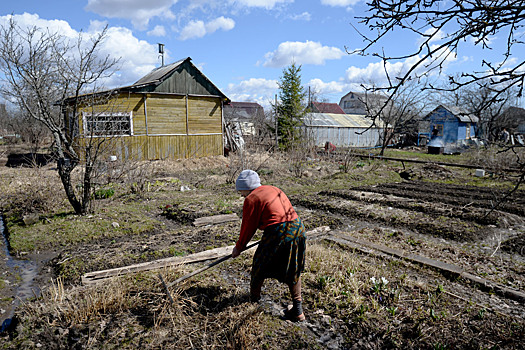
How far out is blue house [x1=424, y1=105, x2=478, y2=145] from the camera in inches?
1240

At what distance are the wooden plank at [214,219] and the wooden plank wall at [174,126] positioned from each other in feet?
28.1

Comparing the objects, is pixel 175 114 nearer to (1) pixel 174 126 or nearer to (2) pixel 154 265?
(1) pixel 174 126

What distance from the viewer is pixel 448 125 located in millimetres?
32125

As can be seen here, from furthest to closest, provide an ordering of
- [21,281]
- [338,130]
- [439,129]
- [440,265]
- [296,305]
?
1. [439,129]
2. [338,130]
3. [440,265]
4. [21,281]
5. [296,305]

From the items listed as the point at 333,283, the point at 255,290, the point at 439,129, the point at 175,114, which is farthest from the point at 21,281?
the point at 439,129

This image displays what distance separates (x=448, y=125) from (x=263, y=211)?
3392cm

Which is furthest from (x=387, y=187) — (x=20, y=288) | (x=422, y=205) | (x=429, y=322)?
(x=20, y=288)

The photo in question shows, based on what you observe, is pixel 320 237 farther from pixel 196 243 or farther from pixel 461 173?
pixel 461 173

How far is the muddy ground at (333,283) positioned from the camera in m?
3.32

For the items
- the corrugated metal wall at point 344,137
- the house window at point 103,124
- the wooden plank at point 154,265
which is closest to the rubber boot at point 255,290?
the wooden plank at point 154,265

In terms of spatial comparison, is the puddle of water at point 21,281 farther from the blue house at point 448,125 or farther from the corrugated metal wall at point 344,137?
the blue house at point 448,125

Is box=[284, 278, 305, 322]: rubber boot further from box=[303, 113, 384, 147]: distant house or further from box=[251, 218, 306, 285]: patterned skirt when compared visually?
box=[303, 113, 384, 147]: distant house

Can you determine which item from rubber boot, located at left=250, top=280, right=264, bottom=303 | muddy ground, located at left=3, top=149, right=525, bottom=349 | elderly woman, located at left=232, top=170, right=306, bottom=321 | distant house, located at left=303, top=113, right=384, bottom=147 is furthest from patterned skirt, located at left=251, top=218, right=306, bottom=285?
distant house, located at left=303, top=113, right=384, bottom=147

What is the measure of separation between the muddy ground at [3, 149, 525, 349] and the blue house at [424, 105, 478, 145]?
25.3 metres
